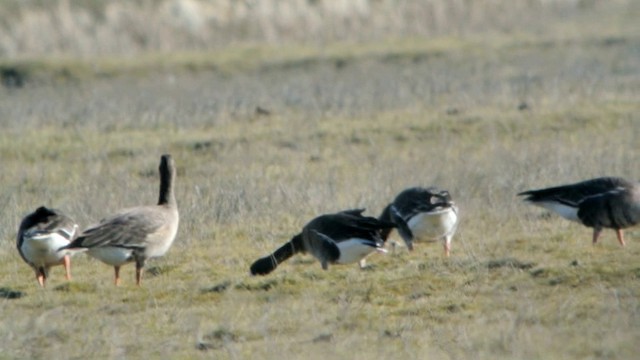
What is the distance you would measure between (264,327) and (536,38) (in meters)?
28.9

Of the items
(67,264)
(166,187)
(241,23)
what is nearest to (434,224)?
(166,187)

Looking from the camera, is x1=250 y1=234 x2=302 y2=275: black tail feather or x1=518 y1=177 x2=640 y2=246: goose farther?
x1=518 y1=177 x2=640 y2=246: goose

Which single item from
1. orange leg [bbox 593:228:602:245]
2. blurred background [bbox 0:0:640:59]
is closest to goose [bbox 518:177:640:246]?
orange leg [bbox 593:228:602:245]

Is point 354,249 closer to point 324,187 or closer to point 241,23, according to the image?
point 324,187

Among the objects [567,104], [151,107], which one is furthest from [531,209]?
[151,107]

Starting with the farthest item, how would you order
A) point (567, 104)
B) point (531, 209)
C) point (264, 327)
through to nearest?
point (567, 104), point (531, 209), point (264, 327)

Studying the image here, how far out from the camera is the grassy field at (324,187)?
959 cm

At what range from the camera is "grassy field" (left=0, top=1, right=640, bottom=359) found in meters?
9.59

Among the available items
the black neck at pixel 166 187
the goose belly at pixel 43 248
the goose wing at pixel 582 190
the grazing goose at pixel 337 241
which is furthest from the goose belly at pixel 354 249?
the goose belly at pixel 43 248

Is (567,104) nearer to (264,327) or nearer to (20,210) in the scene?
(20,210)

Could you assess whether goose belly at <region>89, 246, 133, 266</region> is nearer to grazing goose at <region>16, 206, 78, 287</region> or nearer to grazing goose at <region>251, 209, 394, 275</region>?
grazing goose at <region>16, 206, 78, 287</region>

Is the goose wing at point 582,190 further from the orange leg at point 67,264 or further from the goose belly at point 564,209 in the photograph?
the orange leg at point 67,264

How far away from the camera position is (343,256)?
11.6 m

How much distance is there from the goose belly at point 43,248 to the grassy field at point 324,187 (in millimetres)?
307
